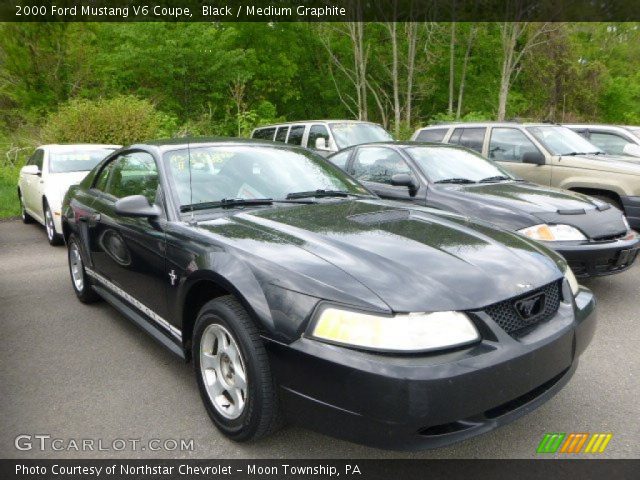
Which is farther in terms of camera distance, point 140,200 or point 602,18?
point 602,18

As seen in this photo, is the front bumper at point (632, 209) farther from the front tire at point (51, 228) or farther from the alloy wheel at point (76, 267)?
the front tire at point (51, 228)

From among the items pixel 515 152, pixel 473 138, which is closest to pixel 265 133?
pixel 473 138

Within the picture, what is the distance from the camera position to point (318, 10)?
24734 mm

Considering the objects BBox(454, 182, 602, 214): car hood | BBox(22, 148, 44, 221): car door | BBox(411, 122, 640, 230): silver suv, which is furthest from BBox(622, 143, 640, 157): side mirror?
BBox(22, 148, 44, 221): car door

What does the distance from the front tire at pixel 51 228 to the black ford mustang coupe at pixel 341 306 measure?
450 cm

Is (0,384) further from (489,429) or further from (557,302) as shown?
(557,302)

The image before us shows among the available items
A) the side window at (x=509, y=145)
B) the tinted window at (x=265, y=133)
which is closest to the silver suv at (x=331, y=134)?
the tinted window at (x=265, y=133)

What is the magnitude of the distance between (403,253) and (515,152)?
5582 mm

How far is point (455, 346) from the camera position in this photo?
198 centimetres

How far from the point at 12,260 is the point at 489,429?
6673 millimetres

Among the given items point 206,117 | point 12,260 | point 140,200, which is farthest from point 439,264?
point 206,117

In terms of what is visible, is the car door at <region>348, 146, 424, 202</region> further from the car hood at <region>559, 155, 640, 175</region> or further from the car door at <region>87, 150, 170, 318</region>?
the car door at <region>87, 150, 170, 318</region>

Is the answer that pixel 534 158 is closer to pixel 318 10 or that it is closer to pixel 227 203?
pixel 227 203

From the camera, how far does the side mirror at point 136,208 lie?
297 cm
